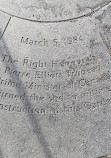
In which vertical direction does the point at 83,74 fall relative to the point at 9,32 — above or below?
below

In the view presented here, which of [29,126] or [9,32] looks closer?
[29,126]

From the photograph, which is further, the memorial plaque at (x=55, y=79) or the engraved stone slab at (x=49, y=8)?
the engraved stone slab at (x=49, y=8)

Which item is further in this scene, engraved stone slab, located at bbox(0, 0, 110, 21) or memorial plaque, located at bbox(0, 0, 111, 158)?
engraved stone slab, located at bbox(0, 0, 110, 21)

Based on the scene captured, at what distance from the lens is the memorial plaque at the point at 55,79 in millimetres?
2371

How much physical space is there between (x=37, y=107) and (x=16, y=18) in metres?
0.64

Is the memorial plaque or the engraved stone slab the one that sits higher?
the engraved stone slab

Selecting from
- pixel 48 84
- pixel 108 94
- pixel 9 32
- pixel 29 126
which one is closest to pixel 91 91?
pixel 108 94

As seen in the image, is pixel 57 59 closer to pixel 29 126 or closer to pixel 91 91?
pixel 91 91

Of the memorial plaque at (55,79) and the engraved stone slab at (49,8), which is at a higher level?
the engraved stone slab at (49,8)

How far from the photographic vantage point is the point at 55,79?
2479mm

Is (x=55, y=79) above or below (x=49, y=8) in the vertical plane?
below

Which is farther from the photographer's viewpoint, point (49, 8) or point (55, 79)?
point (49, 8)

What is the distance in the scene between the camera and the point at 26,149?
236cm

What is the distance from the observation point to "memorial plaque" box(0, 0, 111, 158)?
237 cm
